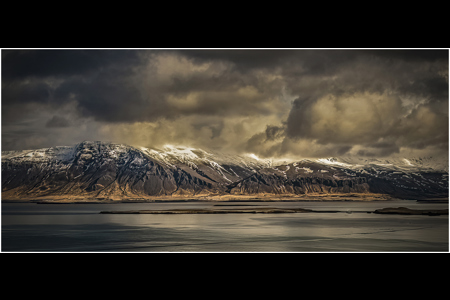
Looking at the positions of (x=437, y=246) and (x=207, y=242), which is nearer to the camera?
Answer: (x=437, y=246)
